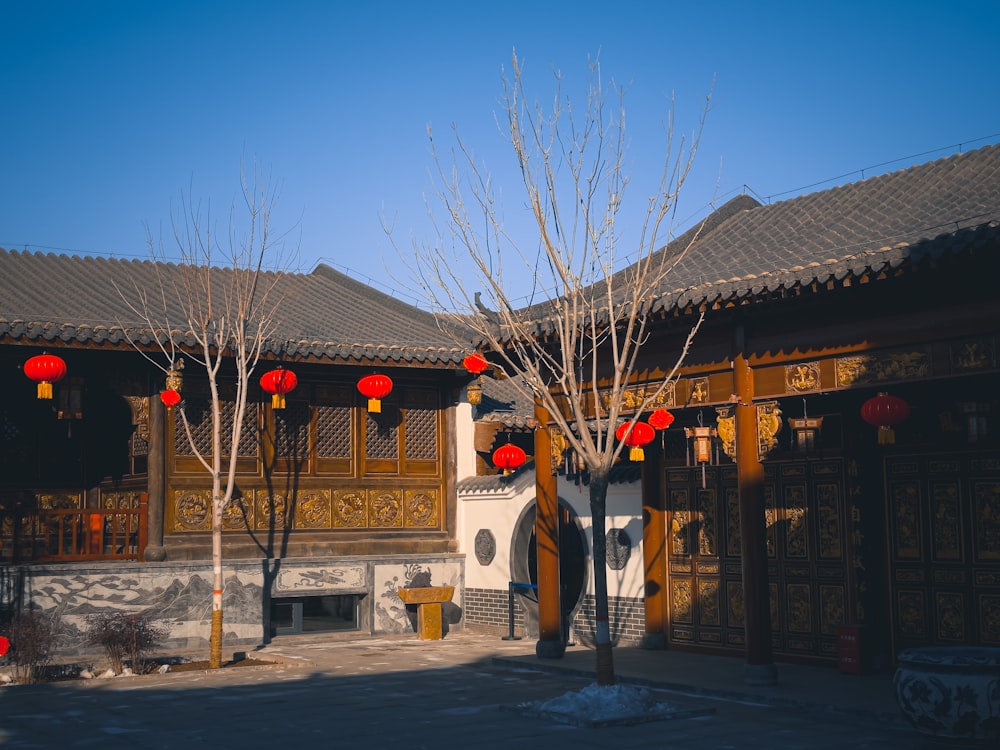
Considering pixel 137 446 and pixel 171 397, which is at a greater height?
pixel 171 397

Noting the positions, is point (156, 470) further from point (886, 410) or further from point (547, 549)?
point (886, 410)

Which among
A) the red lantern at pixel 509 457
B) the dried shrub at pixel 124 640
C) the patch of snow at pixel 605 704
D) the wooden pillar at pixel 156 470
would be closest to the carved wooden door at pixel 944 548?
the patch of snow at pixel 605 704

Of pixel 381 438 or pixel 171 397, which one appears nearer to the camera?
pixel 171 397

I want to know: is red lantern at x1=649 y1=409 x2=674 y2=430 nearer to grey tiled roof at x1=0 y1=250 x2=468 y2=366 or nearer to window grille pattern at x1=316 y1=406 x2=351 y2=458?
grey tiled roof at x1=0 y1=250 x2=468 y2=366

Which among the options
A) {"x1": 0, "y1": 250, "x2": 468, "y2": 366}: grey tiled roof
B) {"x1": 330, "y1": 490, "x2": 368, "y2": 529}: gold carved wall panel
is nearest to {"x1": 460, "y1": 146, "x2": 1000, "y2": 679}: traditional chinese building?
→ {"x1": 0, "y1": 250, "x2": 468, "y2": 366}: grey tiled roof

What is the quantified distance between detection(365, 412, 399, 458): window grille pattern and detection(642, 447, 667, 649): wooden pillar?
4868mm

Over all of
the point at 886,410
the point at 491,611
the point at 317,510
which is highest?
the point at 886,410

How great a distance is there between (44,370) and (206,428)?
2548 millimetres

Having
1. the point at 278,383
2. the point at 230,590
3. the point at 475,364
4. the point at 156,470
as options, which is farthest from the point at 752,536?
the point at 156,470

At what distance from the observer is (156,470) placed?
1603 centimetres

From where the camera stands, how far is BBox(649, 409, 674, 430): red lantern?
12.6m

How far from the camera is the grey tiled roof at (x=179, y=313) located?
15281 mm

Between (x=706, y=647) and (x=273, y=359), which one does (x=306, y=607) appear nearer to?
(x=273, y=359)

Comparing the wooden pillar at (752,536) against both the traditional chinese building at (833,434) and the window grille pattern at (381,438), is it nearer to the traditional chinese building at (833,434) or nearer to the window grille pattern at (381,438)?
the traditional chinese building at (833,434)
